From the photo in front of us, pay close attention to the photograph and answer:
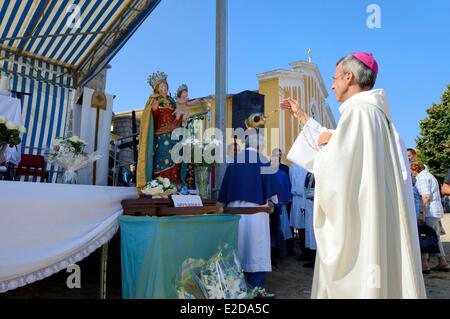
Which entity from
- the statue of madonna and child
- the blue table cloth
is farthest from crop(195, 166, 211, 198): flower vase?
the blue table cloth

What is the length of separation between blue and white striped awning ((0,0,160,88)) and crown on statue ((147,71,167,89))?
9.75 feet

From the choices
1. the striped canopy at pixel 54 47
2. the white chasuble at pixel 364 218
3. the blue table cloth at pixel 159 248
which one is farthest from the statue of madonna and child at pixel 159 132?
the striped canopy at pixel 54 47

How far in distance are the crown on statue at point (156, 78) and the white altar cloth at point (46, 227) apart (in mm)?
1470

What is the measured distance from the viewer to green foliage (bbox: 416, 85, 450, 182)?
22812mm

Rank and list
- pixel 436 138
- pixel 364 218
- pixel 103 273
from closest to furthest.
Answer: pixel 364 218, pixel 103 273, pixel 436 138

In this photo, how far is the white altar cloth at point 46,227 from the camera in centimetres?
235

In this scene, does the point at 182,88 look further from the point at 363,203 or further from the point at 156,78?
the point at 363,203

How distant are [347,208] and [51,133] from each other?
24.8 feet

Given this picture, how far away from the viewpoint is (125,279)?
2.77 meters

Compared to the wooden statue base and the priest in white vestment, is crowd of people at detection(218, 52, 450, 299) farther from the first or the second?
the wooden statue base

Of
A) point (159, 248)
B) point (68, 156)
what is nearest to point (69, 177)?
point (68, 156)

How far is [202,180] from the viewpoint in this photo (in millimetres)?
3768

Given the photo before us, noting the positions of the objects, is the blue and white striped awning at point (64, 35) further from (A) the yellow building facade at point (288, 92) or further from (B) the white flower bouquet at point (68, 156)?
(A) the yellow building facade at point (288, 92)

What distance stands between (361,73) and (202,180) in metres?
2.14
